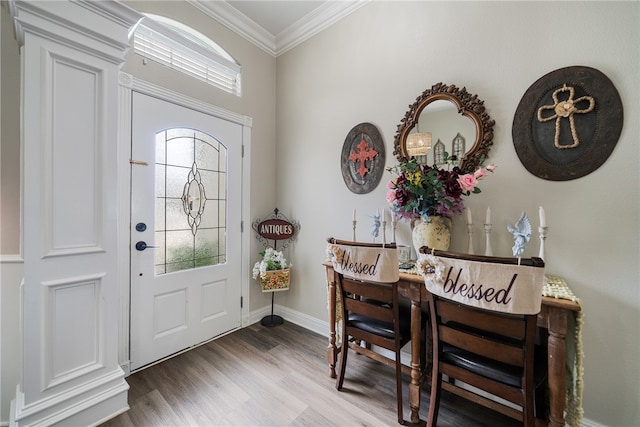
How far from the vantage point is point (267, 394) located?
170 cm

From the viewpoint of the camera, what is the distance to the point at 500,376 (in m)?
1.16

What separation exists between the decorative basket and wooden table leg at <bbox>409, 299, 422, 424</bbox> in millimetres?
1430

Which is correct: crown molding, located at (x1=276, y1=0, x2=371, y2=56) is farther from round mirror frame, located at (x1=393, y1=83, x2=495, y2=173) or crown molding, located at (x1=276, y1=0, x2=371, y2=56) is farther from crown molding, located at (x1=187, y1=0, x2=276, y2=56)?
Result: round mirror frame, located at (x1=393, y1=83, x2=495, y2=173)

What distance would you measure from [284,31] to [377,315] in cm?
301

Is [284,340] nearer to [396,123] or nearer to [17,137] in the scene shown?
[396,123]

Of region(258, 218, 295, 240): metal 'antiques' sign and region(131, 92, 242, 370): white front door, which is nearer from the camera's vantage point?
region(131, 92, 242, 370): white front door

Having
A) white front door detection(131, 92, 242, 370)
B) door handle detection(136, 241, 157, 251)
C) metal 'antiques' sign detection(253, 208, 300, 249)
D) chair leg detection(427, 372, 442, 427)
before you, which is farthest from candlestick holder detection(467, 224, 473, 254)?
door handle detection(136, 241, 157, 251)

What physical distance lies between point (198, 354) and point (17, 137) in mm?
1982

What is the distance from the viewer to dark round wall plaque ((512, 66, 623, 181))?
1341 mm

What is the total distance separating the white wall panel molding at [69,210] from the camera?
1252 millimetres

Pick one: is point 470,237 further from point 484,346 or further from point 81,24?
point 81,24

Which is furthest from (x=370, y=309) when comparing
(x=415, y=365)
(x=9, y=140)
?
(x=9, y=140)

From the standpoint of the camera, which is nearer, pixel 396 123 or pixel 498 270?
pixel 498 270

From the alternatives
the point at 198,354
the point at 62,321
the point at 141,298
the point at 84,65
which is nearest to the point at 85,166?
the point at 84,65
